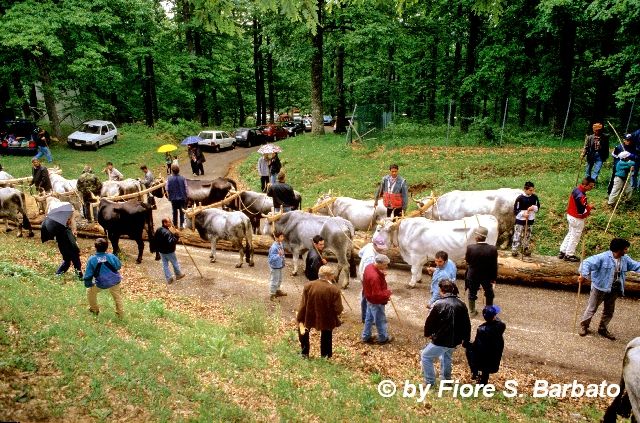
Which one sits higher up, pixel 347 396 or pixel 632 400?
pixel 632 400

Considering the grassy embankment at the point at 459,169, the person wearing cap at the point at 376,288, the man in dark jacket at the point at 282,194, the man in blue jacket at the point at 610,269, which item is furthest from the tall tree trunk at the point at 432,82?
the person wearing cap at the point at 376,288

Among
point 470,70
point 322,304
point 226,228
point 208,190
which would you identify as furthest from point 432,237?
point 470,70

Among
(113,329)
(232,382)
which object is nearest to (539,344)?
(232,382)

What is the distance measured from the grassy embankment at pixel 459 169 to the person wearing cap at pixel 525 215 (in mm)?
1059

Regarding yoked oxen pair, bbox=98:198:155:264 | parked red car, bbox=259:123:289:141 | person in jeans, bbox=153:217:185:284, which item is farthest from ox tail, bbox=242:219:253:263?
parked red car, bbox=259:123:289:141

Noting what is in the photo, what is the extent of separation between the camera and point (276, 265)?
10180 millimetres

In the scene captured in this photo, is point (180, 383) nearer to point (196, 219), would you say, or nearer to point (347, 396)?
point (347, 396)

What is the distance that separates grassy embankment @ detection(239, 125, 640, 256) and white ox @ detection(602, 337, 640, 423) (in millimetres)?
5996

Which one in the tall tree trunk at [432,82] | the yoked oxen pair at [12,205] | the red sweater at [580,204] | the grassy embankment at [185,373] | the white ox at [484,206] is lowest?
the grassy embankment at [185,373]

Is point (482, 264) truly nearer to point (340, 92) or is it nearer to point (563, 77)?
point (563, 77)

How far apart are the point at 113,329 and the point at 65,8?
25047mm

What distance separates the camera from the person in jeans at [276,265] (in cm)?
1012

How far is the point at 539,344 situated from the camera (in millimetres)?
8492

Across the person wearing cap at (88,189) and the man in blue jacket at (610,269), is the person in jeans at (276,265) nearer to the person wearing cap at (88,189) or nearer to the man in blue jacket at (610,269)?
the man in blue jacket at (610,269)
